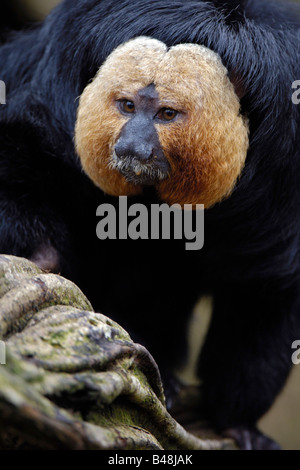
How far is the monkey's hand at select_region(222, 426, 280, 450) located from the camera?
4000 millimetres

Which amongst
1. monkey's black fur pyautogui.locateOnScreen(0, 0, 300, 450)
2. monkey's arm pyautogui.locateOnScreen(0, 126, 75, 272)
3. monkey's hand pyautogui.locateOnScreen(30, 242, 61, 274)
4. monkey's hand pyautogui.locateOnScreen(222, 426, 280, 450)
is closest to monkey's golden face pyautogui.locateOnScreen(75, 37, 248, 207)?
monkey's black fur pyautogui.locateOnScreen(0, 0, 300, 450)

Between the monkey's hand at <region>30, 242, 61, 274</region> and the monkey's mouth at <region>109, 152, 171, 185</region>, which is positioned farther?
the monkey's hand at <region>30, 242, 61, 274</region>

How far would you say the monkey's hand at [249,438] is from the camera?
4000 millimetres

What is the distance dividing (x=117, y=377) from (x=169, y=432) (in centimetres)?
63

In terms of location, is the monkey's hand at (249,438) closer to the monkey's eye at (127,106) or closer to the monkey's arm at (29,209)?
the monkey's arm at (29,209)

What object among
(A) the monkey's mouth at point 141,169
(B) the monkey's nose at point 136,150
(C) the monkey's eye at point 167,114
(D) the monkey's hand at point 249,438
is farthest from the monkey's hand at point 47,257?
(D) the monkey's hand at point 249,438

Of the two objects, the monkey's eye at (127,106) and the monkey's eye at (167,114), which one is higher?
the monkey's eye at (127,106)

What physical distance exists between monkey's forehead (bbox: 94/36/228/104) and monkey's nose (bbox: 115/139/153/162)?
22 centimetres

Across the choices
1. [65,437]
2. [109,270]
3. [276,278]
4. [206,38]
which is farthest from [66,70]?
[65,437]

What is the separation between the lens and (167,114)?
2777 millimetres

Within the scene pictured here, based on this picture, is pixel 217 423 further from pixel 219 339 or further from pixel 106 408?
pixel 106 408

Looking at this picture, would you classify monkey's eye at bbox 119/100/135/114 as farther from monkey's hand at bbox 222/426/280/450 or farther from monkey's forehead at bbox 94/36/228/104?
monkey's hand at bbox 222/426/280/450

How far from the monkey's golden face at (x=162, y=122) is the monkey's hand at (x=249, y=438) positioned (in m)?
1.67

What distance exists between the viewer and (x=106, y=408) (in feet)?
6.41
